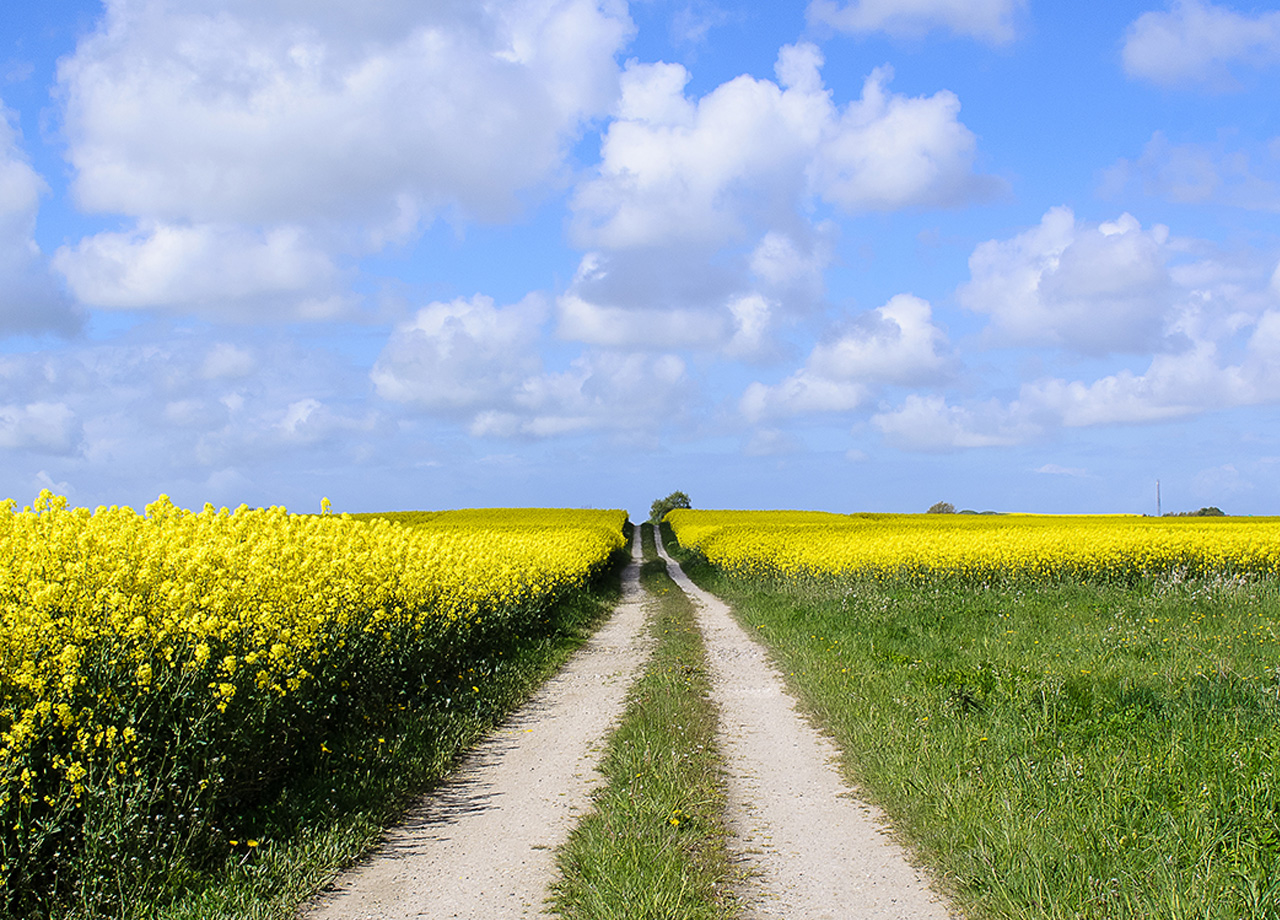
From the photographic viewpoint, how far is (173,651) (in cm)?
554

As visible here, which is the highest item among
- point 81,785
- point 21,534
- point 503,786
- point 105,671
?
point 21,534

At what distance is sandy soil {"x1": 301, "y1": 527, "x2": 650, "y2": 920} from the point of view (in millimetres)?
4598

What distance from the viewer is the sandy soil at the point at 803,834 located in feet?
14.6

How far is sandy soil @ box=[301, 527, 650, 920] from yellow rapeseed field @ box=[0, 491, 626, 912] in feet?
3.87

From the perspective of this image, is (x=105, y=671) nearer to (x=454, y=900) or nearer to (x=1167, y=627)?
(x=454, y=900)

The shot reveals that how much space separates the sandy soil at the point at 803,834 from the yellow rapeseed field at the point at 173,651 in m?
3.24

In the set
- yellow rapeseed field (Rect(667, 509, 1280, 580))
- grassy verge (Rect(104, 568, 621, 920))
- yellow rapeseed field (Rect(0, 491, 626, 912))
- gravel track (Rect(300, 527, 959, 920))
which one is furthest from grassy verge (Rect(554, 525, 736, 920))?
yellow rapeseed field (Rect(667, 509, 1280, 580))

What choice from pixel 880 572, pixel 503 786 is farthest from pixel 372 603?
pixel 880 572

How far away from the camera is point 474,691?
933cm

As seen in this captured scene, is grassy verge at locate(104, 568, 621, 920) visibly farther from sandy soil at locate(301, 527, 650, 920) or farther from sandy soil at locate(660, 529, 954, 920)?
sandy soil at locate(660, 529, 954, 920)

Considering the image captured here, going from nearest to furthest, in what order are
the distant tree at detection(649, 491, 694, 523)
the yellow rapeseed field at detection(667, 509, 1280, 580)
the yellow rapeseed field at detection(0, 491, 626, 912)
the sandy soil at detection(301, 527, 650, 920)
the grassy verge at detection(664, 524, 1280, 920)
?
1. the grassy verge at detection(664, 524, 1280, 920)
2. the sandy soil at detection(301, 527, 650, 920)
3. the yellow rapeseed field at detection(0, 491, 626, 912)
4. the yellow rapeseed field at detection(667, 509, 1280, 580)
5. the distant tree at detection(649, 491, 694, 523)

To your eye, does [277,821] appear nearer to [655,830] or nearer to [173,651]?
[173,651]

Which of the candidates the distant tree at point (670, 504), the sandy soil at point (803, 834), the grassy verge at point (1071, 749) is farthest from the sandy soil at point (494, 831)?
the distant tree at point (670, 504)

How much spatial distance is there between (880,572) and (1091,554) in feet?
16.0
